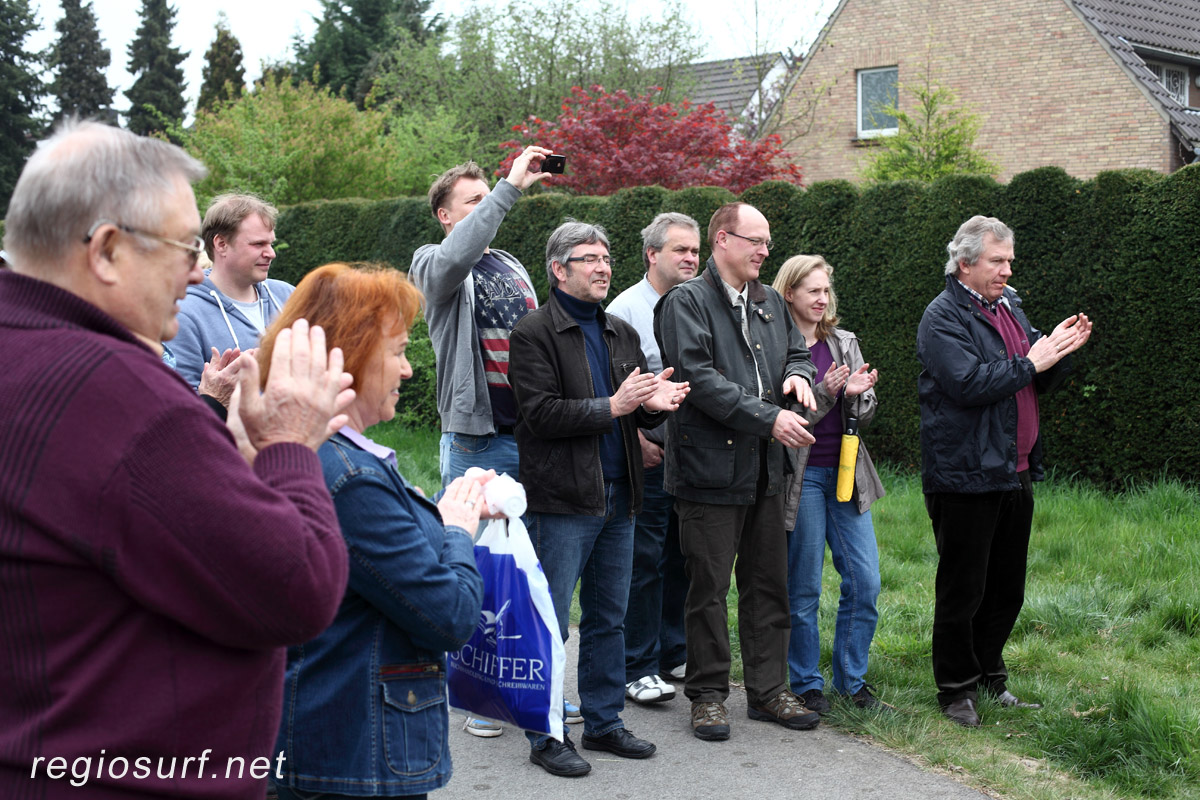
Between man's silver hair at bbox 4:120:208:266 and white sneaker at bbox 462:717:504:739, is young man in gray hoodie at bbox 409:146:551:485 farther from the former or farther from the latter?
man's silver hair at bbox 4:120:208:266

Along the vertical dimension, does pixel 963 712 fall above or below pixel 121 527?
below

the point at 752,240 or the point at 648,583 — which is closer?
the point at 752,240

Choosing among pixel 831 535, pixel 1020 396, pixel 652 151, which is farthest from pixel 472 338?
pixel 652 151

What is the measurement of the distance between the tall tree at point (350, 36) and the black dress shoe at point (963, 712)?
40256 mm

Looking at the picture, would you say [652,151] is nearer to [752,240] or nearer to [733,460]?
[752,240]

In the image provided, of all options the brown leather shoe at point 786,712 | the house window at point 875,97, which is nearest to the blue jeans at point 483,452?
the brown leather shoe at point 786,712

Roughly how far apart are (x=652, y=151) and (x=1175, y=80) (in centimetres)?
1262

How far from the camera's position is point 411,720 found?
7.86 ft

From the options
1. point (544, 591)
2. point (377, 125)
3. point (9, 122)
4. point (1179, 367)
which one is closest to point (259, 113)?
point (377, 125)

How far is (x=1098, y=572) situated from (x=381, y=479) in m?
5.83

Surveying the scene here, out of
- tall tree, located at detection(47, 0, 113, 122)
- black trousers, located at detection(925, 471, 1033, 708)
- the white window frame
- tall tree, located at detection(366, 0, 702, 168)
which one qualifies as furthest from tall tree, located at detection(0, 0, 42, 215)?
black trousers, located at detection(925, 471, 1033, 708)

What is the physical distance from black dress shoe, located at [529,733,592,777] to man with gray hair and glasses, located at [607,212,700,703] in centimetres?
93

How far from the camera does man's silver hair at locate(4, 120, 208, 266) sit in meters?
1.73

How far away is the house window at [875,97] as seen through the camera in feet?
71.0
